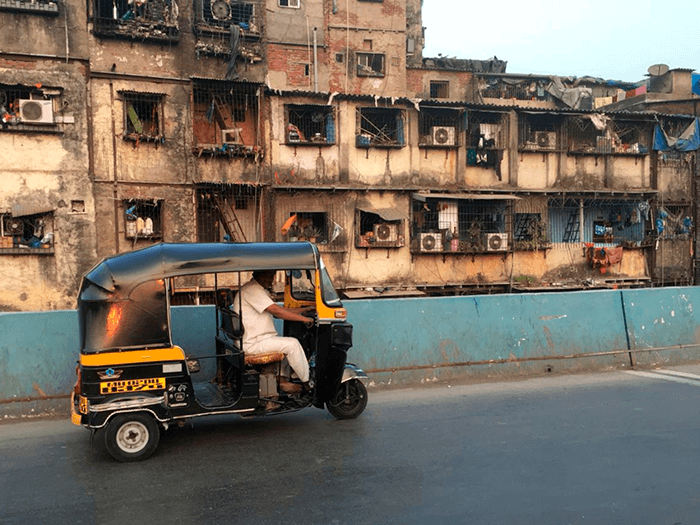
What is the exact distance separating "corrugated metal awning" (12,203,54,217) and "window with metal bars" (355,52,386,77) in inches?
582

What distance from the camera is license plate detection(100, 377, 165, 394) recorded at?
623 centimetres

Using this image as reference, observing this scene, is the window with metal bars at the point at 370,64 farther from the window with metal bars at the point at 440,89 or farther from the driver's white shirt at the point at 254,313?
the driver's white shirt at the point at 254,313

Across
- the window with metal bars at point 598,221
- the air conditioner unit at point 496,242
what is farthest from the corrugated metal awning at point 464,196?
the window with metal bars at point 598,221

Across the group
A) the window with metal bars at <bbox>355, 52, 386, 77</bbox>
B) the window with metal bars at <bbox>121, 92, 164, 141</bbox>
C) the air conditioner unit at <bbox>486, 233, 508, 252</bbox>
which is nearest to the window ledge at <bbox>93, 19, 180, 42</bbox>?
the window with metal bars at <bbox>121, 92, 164, 141</bbox>

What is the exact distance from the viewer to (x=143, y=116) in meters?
21.7

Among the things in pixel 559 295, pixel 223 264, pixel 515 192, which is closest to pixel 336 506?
pixel 223 264

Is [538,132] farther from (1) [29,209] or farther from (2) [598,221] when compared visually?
(1) [29,209]

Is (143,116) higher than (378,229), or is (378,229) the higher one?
(143,116)

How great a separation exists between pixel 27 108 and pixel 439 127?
13917mm

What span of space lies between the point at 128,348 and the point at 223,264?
125cm

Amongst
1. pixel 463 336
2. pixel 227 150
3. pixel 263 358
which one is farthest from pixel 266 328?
pixel 227 150

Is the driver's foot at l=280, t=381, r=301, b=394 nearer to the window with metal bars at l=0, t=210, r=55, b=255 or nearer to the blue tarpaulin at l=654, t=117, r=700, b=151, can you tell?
the window with metal bars at l=0, t=210, r=55, b=255

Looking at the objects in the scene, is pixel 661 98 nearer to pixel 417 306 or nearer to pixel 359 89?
pixel 359 89

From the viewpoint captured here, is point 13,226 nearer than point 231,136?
Yes
